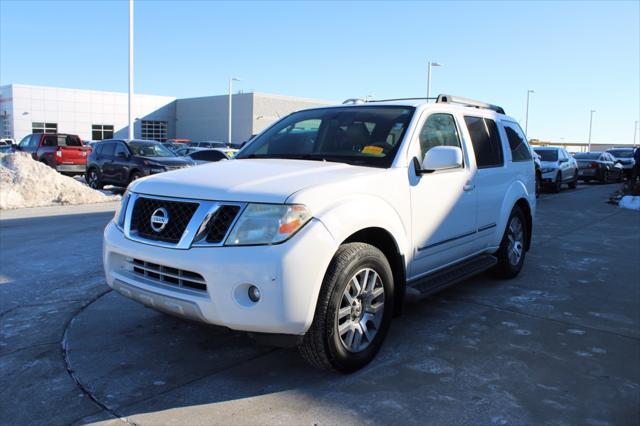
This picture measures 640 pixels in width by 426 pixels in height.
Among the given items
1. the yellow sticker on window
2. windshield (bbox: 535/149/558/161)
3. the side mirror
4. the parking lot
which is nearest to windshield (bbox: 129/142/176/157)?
the parking lot

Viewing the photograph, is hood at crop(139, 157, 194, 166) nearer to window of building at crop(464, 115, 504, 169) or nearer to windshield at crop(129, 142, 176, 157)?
windshield at crop(129, 142, 176, 157)

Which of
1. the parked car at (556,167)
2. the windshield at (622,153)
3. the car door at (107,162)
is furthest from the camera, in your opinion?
the windshield at (622,153)

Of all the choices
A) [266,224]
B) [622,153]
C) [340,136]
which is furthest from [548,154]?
[266,224]

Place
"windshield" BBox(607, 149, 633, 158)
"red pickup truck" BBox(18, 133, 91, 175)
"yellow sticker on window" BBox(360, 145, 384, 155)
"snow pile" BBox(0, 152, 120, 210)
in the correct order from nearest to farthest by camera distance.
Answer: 1. "yellow sticker on window" BBox(360, 145, 384, 155)
2. "snow pile" BBox(0, 152, 120, 210)
3. "red pickup truck" BBox(18, 133, 91, 175)
4. "windshield" BBox(607, 149, 633, 158)

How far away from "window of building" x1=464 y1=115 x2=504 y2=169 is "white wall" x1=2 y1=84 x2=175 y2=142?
57.1 meters

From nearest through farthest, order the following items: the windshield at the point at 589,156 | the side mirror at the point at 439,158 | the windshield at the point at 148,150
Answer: the side mirror at the point at 439,158
the windshield at the point at 148,150
the windshield at the point at 589,156

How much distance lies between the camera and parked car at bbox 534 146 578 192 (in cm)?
1955

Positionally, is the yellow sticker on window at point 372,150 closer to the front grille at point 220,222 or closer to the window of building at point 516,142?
the front grille at point 220,222

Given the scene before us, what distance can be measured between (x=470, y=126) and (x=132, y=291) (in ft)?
11.4

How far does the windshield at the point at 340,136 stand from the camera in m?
4.29

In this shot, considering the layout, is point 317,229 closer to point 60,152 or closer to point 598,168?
point 60,152

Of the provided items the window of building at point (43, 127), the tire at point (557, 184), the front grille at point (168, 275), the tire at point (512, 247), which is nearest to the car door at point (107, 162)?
the tire at point (512, 247)

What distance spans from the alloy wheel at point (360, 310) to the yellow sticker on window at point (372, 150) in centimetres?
100

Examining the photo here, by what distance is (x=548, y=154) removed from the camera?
2055 cm
